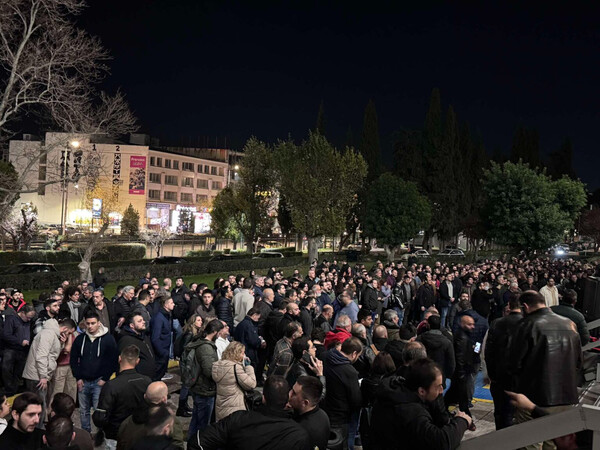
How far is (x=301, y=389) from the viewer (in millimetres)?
4355

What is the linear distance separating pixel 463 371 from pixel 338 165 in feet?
113

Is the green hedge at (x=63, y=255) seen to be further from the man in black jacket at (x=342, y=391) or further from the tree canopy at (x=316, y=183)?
the man in black jacket at (x=342, y=391)

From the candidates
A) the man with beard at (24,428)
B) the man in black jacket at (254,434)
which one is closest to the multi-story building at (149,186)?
the man with beard at (24,428)

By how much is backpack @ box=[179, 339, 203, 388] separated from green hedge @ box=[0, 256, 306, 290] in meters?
18.6

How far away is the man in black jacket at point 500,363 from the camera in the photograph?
543cm

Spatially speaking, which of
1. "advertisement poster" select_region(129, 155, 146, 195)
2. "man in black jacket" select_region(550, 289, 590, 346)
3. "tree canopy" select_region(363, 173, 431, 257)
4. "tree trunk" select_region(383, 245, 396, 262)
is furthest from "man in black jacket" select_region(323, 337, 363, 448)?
"advertisement poster" select_region(129, 155, 146, 195)

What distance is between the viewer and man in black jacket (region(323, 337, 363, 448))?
19.5 ft

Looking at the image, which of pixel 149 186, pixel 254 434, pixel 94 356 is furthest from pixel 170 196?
pixel 254 434

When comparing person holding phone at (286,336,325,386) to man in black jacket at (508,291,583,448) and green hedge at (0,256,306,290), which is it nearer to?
man in black jacket at (508,291,583,448)

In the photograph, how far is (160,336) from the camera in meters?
9.29

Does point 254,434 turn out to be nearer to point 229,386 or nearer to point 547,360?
point 229,386

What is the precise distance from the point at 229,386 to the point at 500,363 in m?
2.79

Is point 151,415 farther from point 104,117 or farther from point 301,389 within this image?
point 104,117

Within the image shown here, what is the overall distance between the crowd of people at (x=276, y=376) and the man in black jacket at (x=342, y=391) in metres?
0.01
